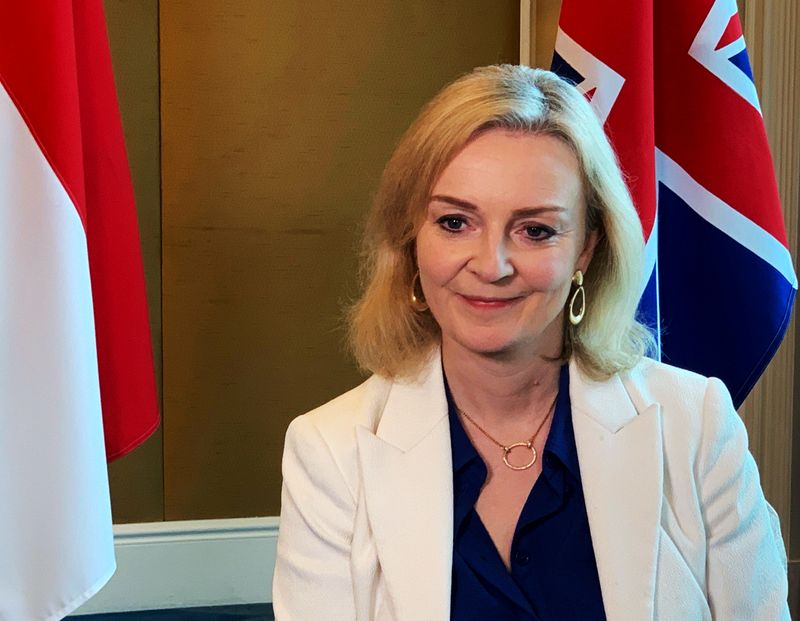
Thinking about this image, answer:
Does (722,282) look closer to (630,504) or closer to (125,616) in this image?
(630,504)

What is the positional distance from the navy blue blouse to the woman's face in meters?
0.20

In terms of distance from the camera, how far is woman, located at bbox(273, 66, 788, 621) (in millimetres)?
1438

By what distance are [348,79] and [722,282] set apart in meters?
1.37

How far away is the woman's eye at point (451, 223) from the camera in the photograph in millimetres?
1484

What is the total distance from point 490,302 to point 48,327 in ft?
3.01

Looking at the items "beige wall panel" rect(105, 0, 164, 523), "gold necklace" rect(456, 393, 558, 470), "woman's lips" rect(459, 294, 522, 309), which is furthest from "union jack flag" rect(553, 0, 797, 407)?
"beige wall panel" rect(105, 0, 164, 523)

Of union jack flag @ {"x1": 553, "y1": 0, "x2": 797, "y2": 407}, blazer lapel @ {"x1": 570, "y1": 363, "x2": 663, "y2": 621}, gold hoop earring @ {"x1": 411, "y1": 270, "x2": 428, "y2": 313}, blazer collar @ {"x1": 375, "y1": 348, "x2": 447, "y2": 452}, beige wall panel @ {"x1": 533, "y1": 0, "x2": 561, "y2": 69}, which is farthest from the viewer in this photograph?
beige wall panel @ {"x1": 533, "y1": 0, "x2": 561, "y2": 69}

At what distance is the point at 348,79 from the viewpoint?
10.2 feet

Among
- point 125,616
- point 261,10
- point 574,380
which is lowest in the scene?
point 125,616

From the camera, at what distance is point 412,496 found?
1485 millimetres

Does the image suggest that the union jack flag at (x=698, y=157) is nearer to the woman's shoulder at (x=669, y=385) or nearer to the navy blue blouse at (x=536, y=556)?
the woman's shoulder at (x=669, y=385)

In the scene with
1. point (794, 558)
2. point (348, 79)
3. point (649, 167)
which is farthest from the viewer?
point (348, 79)

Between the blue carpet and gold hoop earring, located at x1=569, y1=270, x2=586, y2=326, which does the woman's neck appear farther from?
the blue carpet

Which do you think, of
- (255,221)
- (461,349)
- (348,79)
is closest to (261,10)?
(348,79)
